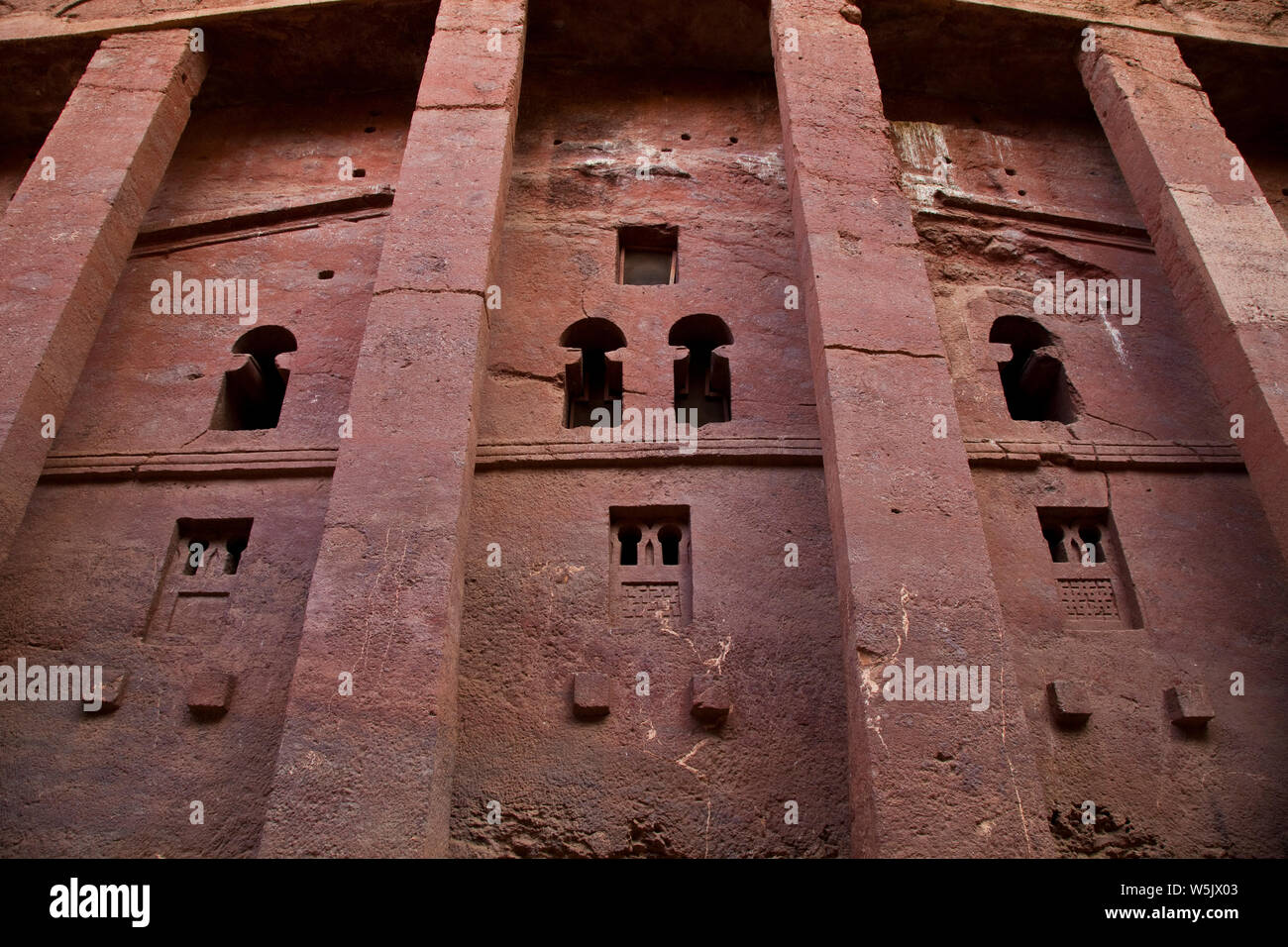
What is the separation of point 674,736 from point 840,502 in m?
1.28

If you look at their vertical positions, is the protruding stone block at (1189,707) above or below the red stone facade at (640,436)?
below

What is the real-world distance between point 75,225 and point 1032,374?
235 inches

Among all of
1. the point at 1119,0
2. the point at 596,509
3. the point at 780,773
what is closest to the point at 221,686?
the point at 596,509

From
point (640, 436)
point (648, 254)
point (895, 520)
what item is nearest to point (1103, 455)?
point (895, 520)

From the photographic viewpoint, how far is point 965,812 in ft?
11.1

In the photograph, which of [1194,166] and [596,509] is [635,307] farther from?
[1194,166]

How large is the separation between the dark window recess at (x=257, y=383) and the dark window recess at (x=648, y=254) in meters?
2.26

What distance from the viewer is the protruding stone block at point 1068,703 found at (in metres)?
4.29

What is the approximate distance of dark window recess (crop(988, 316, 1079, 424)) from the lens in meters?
5.91

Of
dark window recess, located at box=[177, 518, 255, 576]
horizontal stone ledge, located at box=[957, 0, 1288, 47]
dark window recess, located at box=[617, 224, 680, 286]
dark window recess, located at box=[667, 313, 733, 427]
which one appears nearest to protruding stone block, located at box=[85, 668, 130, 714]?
dark window recess, located at box=[177, 518, 255, 576]

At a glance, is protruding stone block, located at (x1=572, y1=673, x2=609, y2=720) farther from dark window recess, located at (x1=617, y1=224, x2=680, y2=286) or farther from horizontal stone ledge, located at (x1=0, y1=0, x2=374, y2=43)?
horizontal stone ledge, located at (x1=0, y1=0, x2=374, y2=43)

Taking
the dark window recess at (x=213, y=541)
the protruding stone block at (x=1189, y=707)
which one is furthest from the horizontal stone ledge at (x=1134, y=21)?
the dark window recess at (x=213, y=541)

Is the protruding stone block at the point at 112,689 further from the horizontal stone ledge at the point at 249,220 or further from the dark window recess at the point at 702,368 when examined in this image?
the horizontal stone ledge at the point at 249,220

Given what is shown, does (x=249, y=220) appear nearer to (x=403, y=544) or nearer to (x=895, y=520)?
(x=403, y=544)
